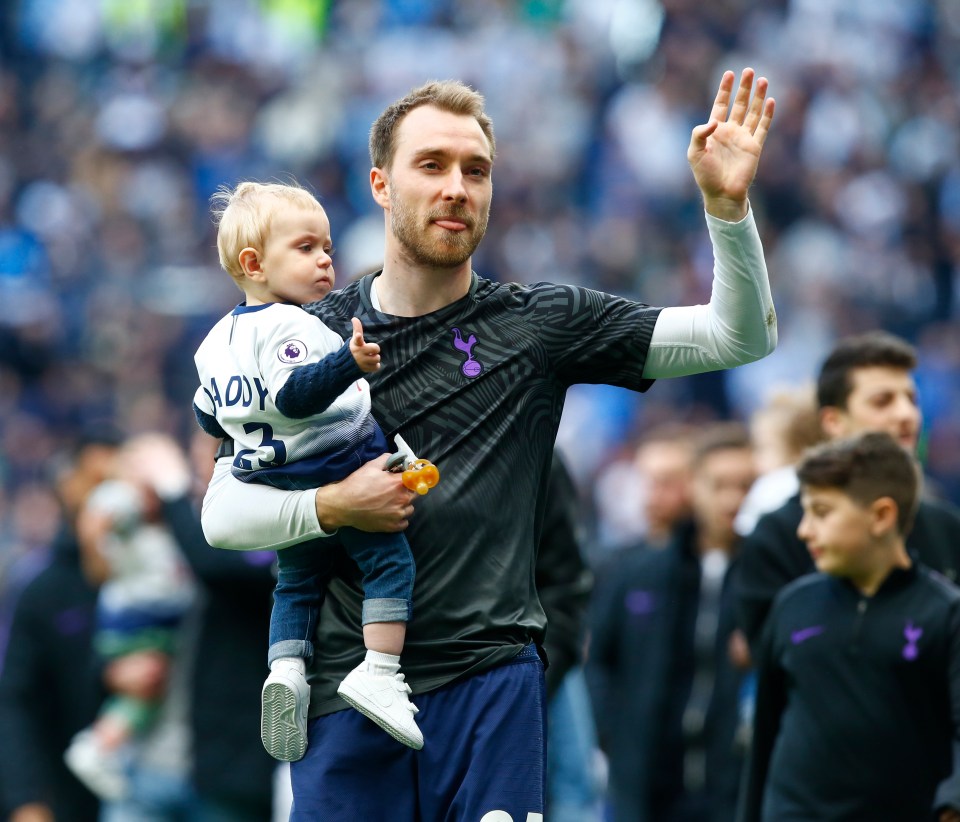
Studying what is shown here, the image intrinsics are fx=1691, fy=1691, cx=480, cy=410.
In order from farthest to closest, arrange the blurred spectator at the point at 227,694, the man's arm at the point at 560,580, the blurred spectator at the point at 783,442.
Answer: the blurred spectator at the point at 227,694 → the blurred spectator at the point at 783,442 → the man's arm at the point at 560,580

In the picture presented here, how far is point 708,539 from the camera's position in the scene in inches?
329

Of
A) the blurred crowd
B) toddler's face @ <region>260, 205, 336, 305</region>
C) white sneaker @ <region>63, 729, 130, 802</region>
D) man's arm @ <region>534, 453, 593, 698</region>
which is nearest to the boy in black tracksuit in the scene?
man's arm @ <region>534, 453, 593, 698</region>

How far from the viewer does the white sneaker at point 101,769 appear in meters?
7.69

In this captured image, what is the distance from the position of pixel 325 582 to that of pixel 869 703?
2.00 metres

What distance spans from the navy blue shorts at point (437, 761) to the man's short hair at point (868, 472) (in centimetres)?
185

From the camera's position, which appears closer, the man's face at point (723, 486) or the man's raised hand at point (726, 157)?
the man's raised hand at point (726, 157)

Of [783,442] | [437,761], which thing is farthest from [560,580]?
[437,761]

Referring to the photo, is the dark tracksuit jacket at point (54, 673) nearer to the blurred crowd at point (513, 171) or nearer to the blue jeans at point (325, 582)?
the blue jeans at point (325, 582)

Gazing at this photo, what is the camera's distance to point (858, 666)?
538cm

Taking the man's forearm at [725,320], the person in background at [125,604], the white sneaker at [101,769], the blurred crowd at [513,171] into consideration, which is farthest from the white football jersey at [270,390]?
the blurred crowd at [513,171]

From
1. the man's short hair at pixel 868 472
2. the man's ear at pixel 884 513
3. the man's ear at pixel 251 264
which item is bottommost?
the man's ear at pixel 884 513

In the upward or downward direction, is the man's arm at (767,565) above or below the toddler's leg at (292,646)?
above

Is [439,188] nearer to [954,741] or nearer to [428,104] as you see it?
[428,104]

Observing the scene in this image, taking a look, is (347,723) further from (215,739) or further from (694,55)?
(694,55)
